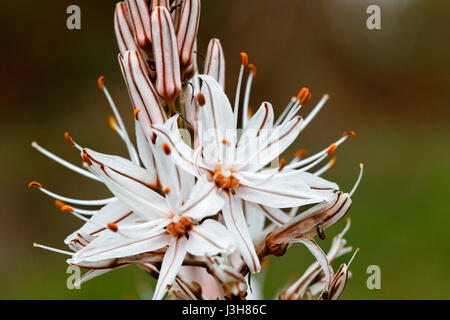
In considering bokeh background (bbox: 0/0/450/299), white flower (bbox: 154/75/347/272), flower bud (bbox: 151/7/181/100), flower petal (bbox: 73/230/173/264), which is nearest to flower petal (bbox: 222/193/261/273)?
white flower (bbox: 154/75/347/272)

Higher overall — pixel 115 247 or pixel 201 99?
pixel 201 99

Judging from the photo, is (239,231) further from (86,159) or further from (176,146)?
(86,159)

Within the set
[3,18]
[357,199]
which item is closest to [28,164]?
[3,18]

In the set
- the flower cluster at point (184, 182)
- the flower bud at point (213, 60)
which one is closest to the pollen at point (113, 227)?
the flower cluster at point (184, 182)

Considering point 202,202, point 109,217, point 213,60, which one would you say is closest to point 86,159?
point 109,217

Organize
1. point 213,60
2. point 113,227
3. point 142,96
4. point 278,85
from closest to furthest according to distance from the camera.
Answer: point 113,227 < point 142,96 < point 213,60 < point 278,85

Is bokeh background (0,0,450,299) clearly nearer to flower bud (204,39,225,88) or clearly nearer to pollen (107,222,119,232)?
flower bud (204,39,225,88)

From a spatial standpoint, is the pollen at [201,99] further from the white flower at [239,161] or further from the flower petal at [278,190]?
the flower petal at [278,190]
